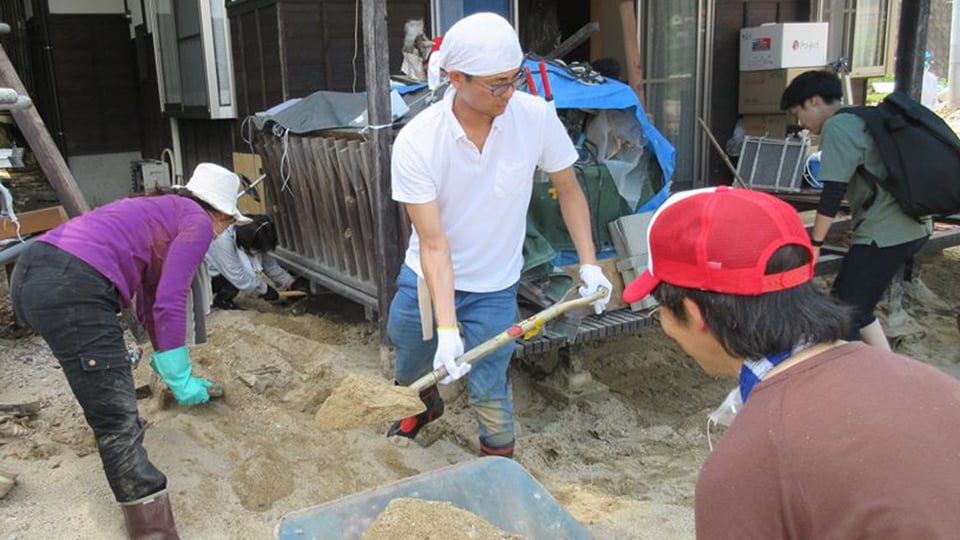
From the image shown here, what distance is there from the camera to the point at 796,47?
7.29 m

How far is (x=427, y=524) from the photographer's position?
2.19 metres

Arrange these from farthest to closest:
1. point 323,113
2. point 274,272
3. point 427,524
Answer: point 274,272
point 323,113
point 427,524

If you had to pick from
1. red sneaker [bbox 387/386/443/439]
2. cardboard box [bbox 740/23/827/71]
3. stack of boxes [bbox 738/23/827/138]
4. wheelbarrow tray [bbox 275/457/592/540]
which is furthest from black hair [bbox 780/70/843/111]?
cardboard box [bbox 740/23/827/71]

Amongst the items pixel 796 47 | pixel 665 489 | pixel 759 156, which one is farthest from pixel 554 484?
pixel 796 47

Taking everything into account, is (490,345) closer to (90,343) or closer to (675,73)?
(90,343)

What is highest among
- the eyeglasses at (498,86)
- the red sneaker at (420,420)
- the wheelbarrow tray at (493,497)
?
the eyeglasses at (498,86)

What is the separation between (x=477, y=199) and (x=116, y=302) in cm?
137

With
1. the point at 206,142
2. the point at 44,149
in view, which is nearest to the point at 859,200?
the point at 44,149

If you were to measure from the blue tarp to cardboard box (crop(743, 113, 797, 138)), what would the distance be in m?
3.11

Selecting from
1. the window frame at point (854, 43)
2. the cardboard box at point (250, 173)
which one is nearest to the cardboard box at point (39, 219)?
the cardboard box at point (250, 173)

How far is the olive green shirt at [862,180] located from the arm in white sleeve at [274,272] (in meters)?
3.81

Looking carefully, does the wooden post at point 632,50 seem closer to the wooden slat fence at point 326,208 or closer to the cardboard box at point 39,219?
the wooden slat fence at point 326,208

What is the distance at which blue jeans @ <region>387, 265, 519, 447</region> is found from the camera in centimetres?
322

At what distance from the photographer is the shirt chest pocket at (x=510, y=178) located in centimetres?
309
